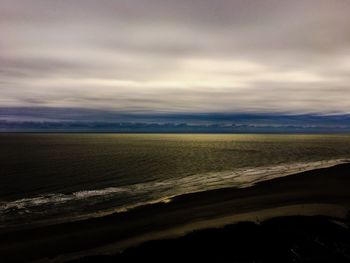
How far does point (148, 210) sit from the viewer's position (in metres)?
28.2

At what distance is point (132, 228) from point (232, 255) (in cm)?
916

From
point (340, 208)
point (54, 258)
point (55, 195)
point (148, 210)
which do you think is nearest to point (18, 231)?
point (54, 258)

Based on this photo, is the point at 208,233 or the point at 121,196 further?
the point at 121,196

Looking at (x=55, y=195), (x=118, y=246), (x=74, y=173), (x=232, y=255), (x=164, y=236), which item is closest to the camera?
(x=232, y=255)

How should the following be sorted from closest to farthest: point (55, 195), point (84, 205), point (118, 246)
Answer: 1. point (118, 246)
2. point (84, 205)
3. point (55, 195)

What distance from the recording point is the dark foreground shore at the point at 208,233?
16719 millimetres

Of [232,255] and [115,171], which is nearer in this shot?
[232,255]

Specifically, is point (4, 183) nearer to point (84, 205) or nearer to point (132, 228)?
point (84, 205)

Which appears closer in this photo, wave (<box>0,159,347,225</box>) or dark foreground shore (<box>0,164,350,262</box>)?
dark foreground shore (<box>0,164,350,262</box>)

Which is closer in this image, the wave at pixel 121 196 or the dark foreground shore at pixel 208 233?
the dark foreground shore at pixel 208 233

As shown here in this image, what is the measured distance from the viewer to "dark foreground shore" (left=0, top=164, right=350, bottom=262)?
16719 mm

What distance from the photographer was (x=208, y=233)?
810 inches

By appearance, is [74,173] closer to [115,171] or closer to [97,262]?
[115,171]

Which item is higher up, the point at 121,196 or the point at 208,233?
the point at 208,233
